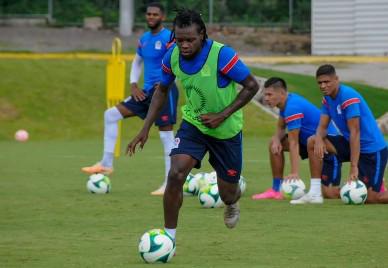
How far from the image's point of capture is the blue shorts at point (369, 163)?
41.7ft

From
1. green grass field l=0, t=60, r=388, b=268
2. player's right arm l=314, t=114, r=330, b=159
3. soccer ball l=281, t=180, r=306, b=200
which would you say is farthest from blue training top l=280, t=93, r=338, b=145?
green grass field l=0, t=60, r=388, b=268

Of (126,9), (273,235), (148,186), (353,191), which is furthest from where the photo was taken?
(126,9)

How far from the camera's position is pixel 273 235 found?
32.4 feet

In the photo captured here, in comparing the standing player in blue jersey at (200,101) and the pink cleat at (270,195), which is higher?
the standing player in blue jersey at (200,101)

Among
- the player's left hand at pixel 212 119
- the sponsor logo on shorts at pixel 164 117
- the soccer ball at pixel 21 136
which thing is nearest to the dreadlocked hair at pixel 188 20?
the player's left hand at pixel 212 119

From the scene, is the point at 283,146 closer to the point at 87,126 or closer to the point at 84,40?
the point at 87,126

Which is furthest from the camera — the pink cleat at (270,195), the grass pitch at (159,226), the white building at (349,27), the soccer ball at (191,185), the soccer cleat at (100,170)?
the white building at (349,27)

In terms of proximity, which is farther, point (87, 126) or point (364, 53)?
point (364, 53)

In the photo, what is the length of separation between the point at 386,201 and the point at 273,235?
316cm

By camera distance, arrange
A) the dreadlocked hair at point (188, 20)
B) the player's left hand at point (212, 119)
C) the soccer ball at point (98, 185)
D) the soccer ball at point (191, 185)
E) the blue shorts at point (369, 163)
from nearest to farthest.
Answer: the dreadlocked hair at point (188, 20) → the player's left hand at point (212, 119) → the blue shorts at point (369, 163) → the soccer ball at point (191, 185) → the soccer ball at point (98, 185)

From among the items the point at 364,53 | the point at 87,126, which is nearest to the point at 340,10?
the point at 364,53

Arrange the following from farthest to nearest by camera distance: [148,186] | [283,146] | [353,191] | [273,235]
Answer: [148,186] → [283,146] → [353,191] → [273,235]

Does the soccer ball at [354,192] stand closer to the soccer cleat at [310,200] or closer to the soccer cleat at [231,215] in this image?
the soccer cleat at [310,200]

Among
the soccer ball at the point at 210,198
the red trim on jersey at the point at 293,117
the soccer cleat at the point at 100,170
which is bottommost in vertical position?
the soccer cleat at the point at 100,170
